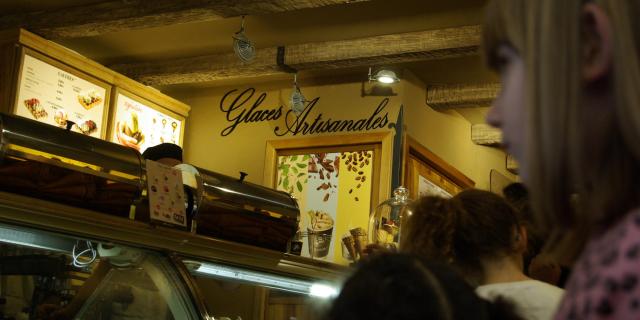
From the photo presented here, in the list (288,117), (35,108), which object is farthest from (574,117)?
(288,117)

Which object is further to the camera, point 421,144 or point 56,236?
point 421,144

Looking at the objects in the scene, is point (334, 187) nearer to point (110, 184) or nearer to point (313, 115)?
point (313, 115)

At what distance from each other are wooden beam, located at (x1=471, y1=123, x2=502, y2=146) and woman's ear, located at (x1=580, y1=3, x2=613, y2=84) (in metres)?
7.35

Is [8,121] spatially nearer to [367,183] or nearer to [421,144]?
[367,183]

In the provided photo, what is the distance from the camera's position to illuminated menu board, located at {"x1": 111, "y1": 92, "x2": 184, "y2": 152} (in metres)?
6.55

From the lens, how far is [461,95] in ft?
22.7

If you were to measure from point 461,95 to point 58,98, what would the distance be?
9.94ft

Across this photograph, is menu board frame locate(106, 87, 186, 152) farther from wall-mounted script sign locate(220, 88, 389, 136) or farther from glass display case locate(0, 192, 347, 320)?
glass display case locate(0, 192, 347, 320)

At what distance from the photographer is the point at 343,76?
276 inches

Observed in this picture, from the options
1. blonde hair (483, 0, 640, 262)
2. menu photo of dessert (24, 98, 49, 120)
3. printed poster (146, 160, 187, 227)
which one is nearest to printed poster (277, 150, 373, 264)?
menu photo of dessert (24, 98, 49, 120)

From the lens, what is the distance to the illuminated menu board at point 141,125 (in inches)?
258

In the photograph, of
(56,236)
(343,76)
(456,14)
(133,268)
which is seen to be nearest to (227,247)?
(133,268)

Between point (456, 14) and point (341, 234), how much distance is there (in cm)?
190

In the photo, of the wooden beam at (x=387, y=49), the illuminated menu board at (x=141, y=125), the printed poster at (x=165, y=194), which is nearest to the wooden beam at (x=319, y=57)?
the wooden beam at (x=387, y=49)
